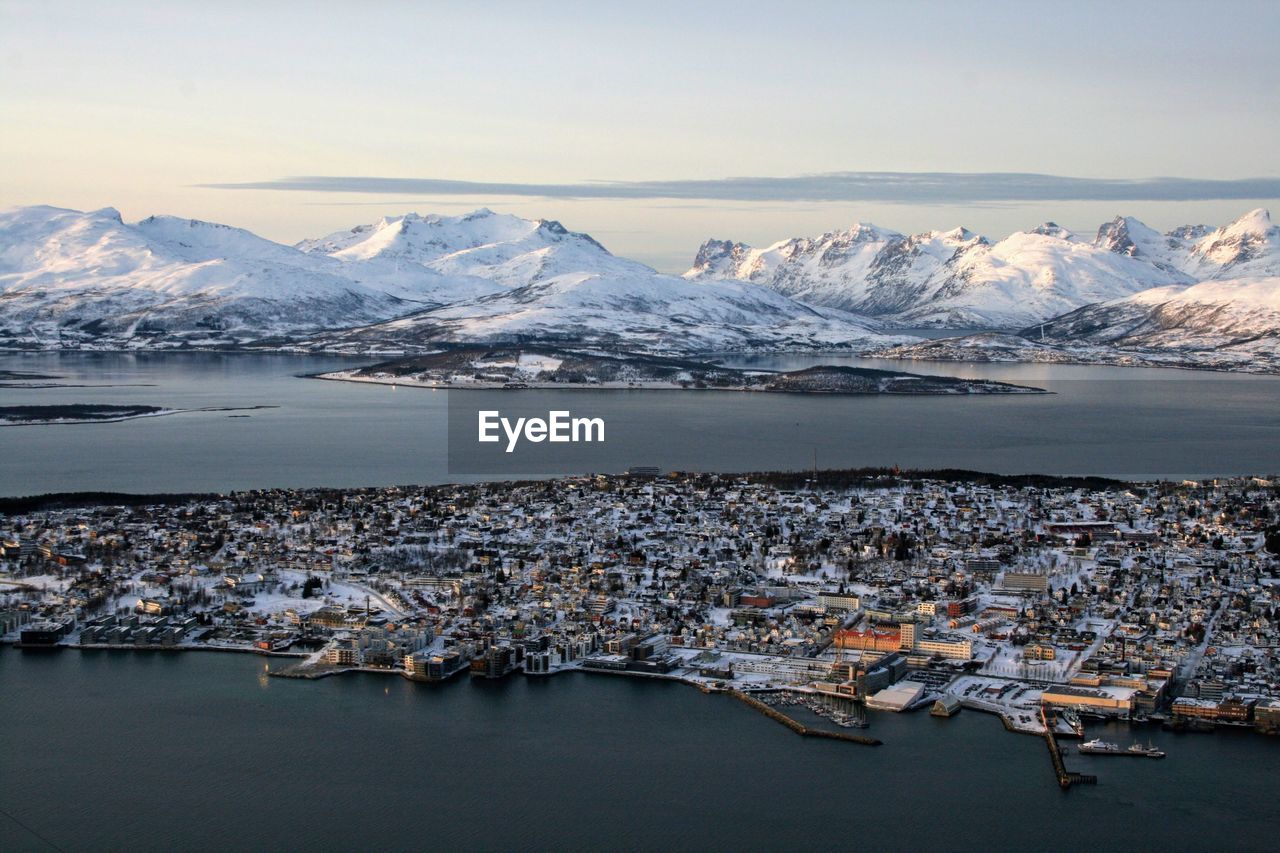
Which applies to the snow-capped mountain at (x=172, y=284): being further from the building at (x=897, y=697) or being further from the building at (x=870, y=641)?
the building at (x=897, y=697)

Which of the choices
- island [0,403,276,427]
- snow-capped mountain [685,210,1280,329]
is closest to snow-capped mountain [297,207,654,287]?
snow-capped mountain [685,210,1280,329]

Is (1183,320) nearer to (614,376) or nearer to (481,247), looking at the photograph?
(614,376)

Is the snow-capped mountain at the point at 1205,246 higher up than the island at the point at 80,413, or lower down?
higher up

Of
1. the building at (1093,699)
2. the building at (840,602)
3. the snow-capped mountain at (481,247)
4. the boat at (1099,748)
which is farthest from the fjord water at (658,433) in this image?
the snow-capped mountain at (481,247)

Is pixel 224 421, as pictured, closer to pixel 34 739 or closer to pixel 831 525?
pixel 831 525

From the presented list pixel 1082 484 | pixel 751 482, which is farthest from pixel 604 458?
pixel 1082 484

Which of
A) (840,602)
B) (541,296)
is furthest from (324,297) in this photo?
(840,602)

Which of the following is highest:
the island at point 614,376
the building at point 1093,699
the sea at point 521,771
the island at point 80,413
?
the building at point 1093,699
